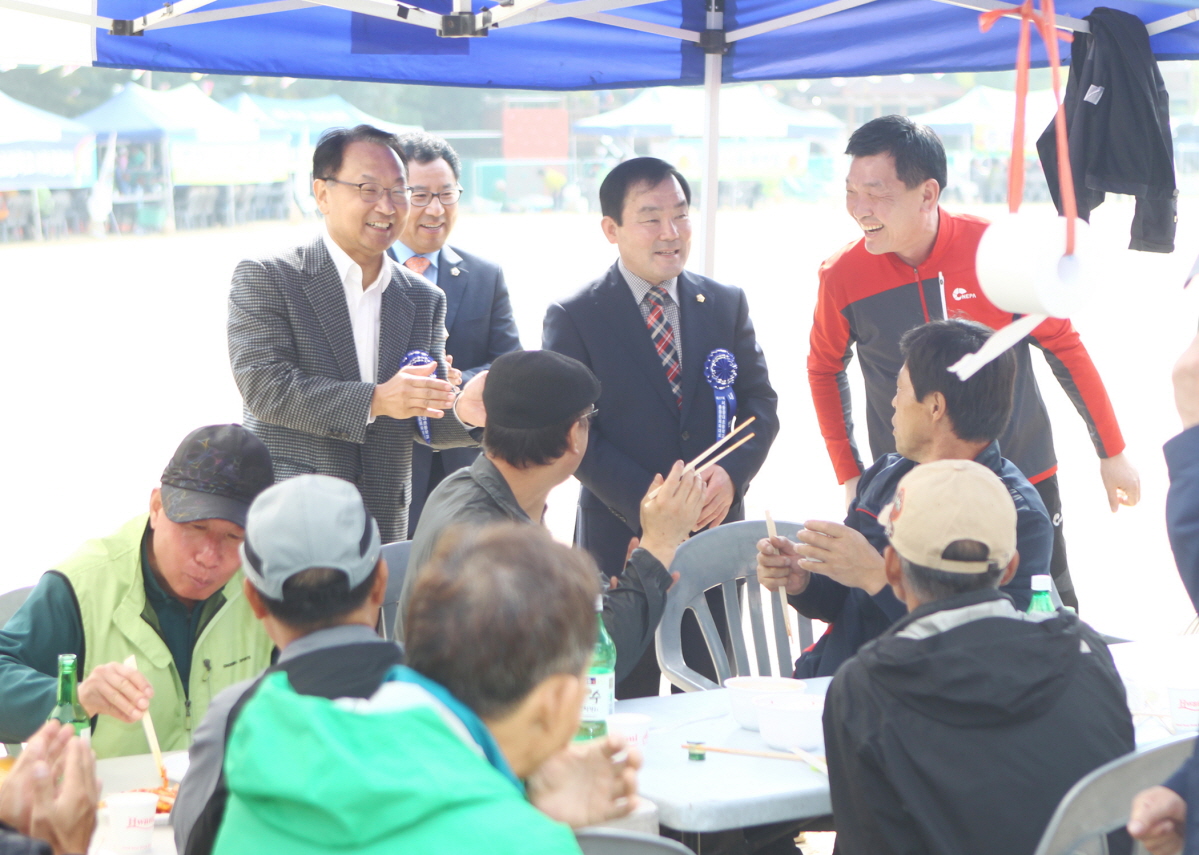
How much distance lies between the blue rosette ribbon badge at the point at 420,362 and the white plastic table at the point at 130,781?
49.8 inches

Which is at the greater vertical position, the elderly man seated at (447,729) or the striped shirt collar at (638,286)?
the striped shirt collar at (638,286)

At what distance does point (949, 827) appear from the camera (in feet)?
5.57

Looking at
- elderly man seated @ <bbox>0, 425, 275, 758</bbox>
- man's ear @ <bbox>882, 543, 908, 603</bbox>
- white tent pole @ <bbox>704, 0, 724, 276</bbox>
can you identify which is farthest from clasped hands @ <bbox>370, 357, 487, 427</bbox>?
white tent pole @ <bbox>704, 0, 724, 276</bbox>

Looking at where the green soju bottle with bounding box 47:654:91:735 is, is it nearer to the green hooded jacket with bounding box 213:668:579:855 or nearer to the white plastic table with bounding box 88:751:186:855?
the white plastic table with bounding box 88:751:186:855

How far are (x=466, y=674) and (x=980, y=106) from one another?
35709 mm

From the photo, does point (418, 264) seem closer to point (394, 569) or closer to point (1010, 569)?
point (394, 569)

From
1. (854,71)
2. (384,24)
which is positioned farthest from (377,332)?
(854,71)

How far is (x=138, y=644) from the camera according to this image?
2.12 m

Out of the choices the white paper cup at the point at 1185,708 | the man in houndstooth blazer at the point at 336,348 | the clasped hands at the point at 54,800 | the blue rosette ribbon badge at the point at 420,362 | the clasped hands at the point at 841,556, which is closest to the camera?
the clasped hands at the point at 54,800

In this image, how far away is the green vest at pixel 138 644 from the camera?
83.4 inches

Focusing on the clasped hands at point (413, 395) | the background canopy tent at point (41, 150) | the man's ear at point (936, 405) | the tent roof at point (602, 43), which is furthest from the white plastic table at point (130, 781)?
the background canopy tent at point (41, 150)

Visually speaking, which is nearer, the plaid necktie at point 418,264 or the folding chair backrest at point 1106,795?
the folding chair backrest at point 1106,795

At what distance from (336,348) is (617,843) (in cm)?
193

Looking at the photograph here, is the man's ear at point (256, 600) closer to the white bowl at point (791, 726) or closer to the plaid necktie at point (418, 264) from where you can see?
the white bowl at point (791, 726)
